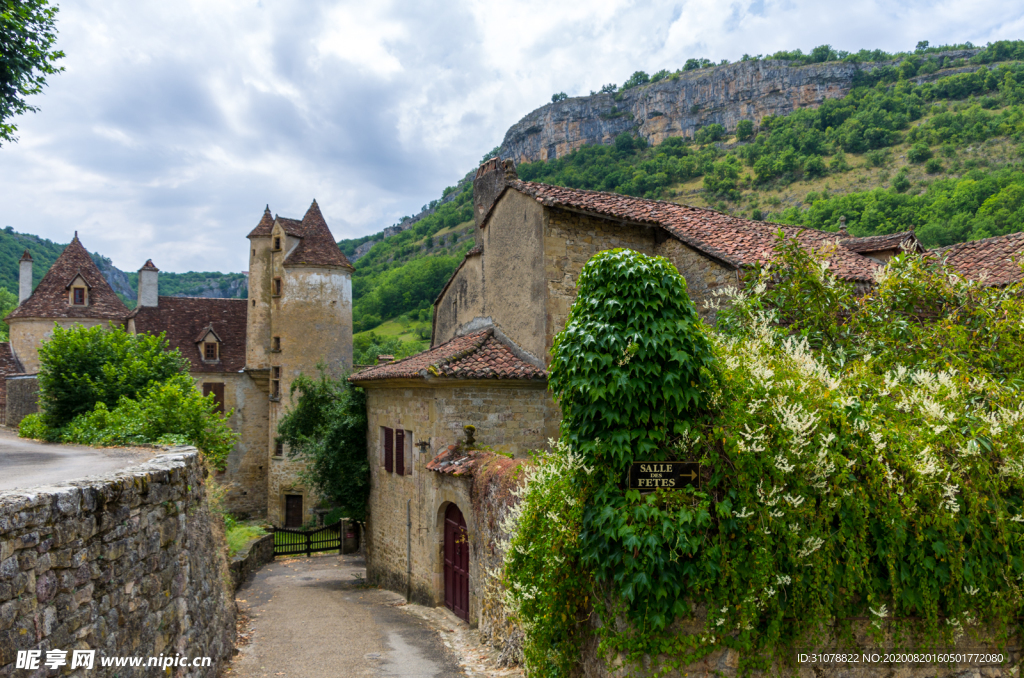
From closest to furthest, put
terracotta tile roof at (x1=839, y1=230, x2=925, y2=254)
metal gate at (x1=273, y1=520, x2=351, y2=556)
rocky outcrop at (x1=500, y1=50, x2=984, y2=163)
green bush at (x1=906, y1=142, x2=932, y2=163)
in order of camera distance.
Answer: terracotta tile roof at (x1=839, y1=230, x2=925, y2=254) < metal gate at (x1=273, y1=520, x2=351, y2=556) < green bush at (x1=906, y1=142, x2=932, y2=163) < rocky outcrop at (x1=500, y1=50, x2=984, y2=163)

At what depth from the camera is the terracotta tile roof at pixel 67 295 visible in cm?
2958

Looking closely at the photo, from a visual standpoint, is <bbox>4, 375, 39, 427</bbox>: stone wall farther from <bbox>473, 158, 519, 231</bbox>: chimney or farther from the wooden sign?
the wooden sign

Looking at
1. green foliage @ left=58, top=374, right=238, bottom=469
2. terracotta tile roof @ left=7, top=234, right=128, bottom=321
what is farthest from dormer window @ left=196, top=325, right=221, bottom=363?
green foliage @ left=58, top=374, right=238, bottom=469

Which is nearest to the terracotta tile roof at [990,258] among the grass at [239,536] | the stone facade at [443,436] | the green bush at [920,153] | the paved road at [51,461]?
the stone facade at [443,436]

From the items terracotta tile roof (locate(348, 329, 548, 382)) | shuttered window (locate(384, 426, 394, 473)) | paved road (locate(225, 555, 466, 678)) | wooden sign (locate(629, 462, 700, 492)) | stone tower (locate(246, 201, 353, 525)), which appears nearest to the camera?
wooden sign (locate(629, 462, 700, 492))

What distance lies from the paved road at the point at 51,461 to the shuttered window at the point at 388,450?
24.7 ft

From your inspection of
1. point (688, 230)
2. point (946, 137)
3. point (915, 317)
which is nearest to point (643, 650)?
point (915, 317)

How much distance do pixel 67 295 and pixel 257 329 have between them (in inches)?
407

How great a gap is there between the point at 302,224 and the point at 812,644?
29104 millimetres

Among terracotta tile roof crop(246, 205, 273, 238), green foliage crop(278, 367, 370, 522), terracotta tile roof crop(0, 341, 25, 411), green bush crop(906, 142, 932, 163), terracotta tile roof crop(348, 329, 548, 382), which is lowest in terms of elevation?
green foliage crop(278, 367, 370, 522)

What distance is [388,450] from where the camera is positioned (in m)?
16.6

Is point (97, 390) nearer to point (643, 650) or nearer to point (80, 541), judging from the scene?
point (80, 541)

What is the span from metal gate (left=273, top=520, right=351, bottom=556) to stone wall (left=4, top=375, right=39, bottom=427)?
34.1ft

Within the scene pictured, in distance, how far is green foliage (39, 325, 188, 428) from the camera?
480 inches
